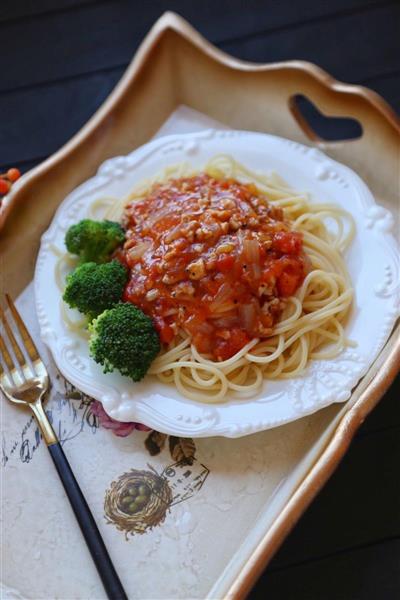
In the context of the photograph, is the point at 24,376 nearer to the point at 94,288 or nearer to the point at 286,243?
the point at 94,288

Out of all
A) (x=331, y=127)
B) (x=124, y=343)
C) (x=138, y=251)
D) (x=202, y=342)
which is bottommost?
(x=202, y=342)

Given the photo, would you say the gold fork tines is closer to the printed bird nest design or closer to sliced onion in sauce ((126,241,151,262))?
the printed bird nest design

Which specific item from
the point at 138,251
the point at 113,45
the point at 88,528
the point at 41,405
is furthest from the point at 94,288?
the point at 113,45

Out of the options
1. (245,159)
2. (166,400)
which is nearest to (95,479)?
(166,400)

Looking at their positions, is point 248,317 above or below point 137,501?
above

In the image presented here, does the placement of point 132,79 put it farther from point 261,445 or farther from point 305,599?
point 305,599

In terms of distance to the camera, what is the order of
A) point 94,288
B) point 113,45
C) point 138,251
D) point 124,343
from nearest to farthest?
point 124,343 < point 94,288 < point 138,251 < point 113,45

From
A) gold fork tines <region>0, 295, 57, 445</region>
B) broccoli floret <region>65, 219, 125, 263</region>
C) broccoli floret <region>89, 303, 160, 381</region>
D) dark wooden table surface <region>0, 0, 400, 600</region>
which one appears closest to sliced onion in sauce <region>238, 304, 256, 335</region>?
broccoli floret <region>89, 303, 160, 381</region>
